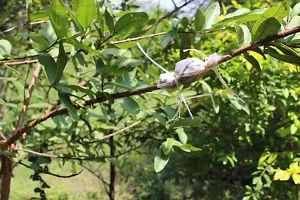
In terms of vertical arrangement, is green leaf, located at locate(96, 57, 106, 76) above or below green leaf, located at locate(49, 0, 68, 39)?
below

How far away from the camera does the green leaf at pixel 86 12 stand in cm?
75

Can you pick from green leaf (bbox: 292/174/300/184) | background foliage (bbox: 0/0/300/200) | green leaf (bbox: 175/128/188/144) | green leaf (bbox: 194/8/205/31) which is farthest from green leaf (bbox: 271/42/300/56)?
green leaf (bbox: 292/174/300/184)

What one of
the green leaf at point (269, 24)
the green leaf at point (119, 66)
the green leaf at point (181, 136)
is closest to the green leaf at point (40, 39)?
the green leaf at point (119, 66)

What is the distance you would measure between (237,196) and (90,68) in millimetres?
1334

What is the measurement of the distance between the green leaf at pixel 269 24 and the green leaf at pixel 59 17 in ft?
0.89

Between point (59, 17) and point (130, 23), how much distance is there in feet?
0.46

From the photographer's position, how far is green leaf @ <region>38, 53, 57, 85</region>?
0.81 metres

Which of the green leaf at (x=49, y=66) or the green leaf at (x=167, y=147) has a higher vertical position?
the green leaf at (x=49, y=66)

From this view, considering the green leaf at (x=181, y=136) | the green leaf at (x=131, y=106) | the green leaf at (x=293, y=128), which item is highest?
the green leaf at (x=131, y=106)

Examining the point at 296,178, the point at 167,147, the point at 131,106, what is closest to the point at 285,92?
the point at 296,178

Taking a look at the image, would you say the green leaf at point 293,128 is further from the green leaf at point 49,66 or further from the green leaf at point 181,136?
the green leaf at point 49,66

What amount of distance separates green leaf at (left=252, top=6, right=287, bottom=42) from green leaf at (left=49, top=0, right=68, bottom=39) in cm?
27

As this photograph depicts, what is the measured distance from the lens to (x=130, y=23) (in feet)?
2.77

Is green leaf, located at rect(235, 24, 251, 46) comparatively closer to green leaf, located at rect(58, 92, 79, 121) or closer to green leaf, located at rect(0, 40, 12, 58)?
green leaf, located at rect(58, 92, 79, 121)
